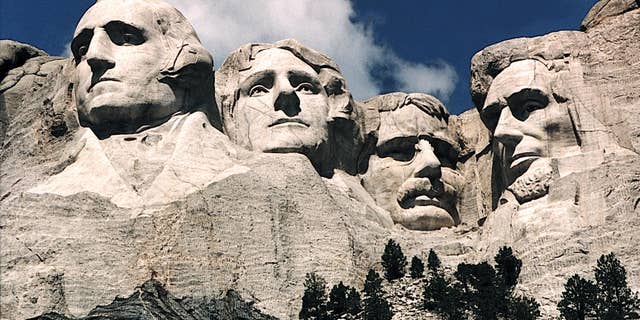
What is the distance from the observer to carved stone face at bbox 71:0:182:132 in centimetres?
2733

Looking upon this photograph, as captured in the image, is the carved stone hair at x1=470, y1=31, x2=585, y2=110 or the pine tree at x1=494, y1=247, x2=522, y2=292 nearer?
the pine tree at x1=494, y1=247, x2=522, y2=292

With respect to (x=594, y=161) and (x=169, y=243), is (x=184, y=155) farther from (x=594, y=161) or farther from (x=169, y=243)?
(x=594, y=161)

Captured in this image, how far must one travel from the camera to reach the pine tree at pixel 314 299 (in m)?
25.0

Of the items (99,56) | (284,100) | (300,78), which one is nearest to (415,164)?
(300,78)

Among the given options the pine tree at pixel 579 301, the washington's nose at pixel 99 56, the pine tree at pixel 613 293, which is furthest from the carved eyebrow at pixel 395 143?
the pine tree at pixel 579 301

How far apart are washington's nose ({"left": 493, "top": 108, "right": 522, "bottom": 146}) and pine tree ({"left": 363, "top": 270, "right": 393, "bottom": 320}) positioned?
3.26 m

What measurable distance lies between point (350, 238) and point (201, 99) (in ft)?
10.1

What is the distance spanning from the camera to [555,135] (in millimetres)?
27891

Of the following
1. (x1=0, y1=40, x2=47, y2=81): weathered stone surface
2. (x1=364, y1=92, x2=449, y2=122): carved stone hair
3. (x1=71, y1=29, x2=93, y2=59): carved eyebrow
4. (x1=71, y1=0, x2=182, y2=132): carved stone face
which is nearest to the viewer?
(x1=71, y1=0, x2=182, y2=132): carved stone face

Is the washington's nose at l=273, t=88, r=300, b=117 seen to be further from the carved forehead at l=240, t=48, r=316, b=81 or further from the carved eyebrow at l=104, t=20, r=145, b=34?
the carved eyebrow at l=104, t=20, r=145, b=34

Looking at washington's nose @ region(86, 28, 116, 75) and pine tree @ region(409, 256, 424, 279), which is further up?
washington's nose @ region(86, 28, 116, 75)

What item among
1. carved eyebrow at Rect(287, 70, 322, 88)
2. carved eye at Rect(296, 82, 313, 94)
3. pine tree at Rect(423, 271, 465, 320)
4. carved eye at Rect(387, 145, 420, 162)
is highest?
carved eyebrow at Rect(287, 70, 322, 88)

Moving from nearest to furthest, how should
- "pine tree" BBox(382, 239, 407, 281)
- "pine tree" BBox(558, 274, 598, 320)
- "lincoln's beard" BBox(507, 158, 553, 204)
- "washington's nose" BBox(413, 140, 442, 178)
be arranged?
1. "pine tree" BBox(558, 274, 598, 320)
2. "pine tree" BBox(382, 239, 407, 281)
3. "lincoln's beard" BBox(507, 158, 553, 204)
4. "washington's nose" BBox(413, 140, 442, 178)

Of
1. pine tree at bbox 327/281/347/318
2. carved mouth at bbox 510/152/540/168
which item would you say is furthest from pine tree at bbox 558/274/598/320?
carved mouth at bbox 510/152/540/168
